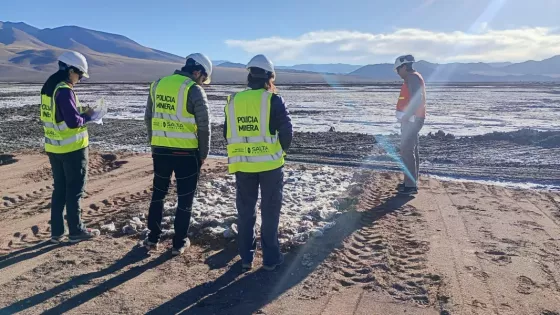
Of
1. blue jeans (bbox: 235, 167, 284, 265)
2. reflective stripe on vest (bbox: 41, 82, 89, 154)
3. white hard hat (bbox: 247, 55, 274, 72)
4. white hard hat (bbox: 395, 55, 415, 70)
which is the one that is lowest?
blue jeans (bbox: 235, 167, 284, 265)

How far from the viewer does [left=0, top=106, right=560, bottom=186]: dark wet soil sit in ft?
33.6

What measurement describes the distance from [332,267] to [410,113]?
3651mm

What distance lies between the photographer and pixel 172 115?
4898 millimetres

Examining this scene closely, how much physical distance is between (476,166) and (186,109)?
7.77 m

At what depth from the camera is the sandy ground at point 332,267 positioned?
4207mm

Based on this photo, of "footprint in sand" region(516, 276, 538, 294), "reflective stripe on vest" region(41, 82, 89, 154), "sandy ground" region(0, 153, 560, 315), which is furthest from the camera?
"reflective stripe on vest" region(41, 82, 89, 154)

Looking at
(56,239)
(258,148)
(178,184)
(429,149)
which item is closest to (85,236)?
(56,239)

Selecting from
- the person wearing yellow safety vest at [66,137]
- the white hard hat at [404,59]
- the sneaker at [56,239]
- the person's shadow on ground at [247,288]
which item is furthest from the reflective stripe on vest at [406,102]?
the sneaker at [56,239]

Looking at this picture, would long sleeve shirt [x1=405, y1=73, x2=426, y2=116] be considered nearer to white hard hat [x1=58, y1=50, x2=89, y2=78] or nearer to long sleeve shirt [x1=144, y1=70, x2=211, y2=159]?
long sleeve shirt [x1=144, y1=70, x2=211, y2=159]

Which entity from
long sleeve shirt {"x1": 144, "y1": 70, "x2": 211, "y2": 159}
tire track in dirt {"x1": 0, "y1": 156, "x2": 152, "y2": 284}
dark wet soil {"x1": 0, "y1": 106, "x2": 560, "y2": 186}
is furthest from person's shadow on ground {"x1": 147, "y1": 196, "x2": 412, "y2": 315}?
dark wet soil {"x1": 0, "y1": 106, "x2": 560, "y2": 186}

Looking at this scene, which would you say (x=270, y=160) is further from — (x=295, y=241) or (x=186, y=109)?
(x=295, y=241)

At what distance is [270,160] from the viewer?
15.3 feet

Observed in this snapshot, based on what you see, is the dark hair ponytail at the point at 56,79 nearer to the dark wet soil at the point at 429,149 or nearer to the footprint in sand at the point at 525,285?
the footprint in sand at the point at 525,285

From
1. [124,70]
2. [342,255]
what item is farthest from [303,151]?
[124,70]
